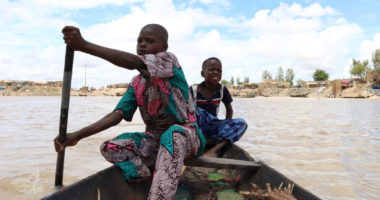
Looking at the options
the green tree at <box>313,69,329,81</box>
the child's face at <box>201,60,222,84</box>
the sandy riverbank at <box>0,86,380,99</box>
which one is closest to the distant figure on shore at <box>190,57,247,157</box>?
the child's face at <box>201,60,222,84</box>

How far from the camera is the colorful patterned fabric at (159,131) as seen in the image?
1.40 m

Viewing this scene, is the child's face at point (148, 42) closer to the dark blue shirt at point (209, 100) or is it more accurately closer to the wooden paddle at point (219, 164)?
the wooden paddle at point (219, 164)

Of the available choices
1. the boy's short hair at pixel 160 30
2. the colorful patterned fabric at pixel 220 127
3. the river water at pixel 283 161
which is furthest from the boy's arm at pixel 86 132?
the colorful patterned fabric at pixel 220 127

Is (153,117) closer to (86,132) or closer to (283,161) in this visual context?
(86,132)

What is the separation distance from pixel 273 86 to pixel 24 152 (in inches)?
1764

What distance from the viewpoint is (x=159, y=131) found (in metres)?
1.76

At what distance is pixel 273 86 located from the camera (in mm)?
45250

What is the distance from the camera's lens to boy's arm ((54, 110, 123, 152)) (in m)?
1.57

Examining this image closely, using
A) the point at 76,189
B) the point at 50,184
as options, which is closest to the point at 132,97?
the point at 76,189

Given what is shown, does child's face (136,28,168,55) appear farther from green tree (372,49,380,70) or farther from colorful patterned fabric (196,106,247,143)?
green tree (372,49,380,70)

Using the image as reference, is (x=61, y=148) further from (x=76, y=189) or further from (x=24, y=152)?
(x=24, y=152)

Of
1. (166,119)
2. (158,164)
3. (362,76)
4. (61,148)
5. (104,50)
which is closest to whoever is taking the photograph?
(104,50)

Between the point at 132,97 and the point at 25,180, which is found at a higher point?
the point at 132,97

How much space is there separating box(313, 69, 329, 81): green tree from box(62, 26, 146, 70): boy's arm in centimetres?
5486
